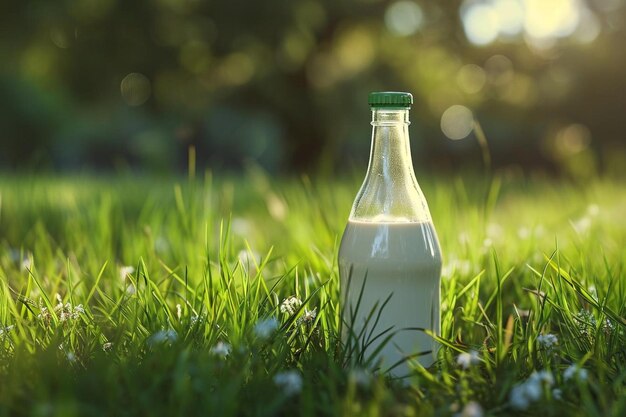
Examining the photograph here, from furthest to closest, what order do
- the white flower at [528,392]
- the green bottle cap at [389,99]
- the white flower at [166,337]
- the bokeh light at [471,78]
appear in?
the bokeh light at [471,78], the green bottle cap at [389,99], the white flower at [166,337], the white flower at [528,392]

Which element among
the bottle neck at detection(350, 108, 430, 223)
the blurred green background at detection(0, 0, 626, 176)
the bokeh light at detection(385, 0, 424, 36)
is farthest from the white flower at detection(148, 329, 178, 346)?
the bokeh light at detection(385, 0, 424, 36)

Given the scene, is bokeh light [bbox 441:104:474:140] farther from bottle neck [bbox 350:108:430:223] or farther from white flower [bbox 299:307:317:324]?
white flower [bbox 299:307:317:324]

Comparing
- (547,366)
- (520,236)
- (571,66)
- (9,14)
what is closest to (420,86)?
(571,66)

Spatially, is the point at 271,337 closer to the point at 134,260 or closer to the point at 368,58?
the point at 134,260

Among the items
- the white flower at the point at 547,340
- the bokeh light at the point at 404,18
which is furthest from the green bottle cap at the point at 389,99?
the bokeh light at the point at 404,18

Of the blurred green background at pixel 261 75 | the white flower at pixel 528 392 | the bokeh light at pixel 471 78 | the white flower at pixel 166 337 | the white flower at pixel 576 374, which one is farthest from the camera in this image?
the bokeh light at pixel 471 78

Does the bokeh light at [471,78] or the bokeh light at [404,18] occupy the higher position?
the bokeh light at [404,18]

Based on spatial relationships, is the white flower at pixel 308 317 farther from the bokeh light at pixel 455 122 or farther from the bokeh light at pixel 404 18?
the bokeh light at pixel 455 122
